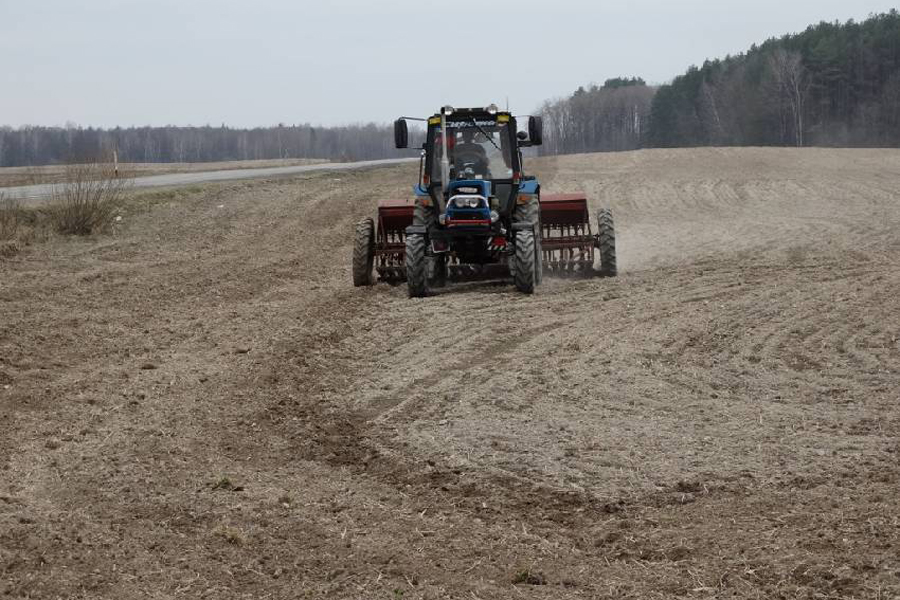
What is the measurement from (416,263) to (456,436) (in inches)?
251

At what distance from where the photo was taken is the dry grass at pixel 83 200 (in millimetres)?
20641

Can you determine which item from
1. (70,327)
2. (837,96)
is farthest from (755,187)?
(837,96)

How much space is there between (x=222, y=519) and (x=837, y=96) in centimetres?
8198

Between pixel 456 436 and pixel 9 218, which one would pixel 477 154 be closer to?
pixel 456 436

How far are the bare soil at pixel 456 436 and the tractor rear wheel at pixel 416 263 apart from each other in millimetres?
387

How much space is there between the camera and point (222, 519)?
5836 mm

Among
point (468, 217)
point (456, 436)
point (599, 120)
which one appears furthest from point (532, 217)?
point (599, 120)

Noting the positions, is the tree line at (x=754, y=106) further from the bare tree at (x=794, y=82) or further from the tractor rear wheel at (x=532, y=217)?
the tractor rear wheel at (x=532, y=217)

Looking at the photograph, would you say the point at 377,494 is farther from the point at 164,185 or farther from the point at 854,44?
the point at 854,44

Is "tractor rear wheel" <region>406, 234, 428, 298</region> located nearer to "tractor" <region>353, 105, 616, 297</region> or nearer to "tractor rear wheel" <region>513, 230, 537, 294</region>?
"tractor" <region>353, 105, 616, 297</region>

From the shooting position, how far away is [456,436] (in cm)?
740

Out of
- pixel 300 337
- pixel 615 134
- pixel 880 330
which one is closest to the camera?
pixel 880 330

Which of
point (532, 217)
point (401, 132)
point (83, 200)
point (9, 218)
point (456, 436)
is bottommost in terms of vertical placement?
point (456, 436)

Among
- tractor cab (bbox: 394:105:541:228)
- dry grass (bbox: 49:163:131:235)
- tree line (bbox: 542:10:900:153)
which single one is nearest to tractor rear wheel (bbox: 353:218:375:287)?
tractor cab (bbox: 394:105:541:228)
